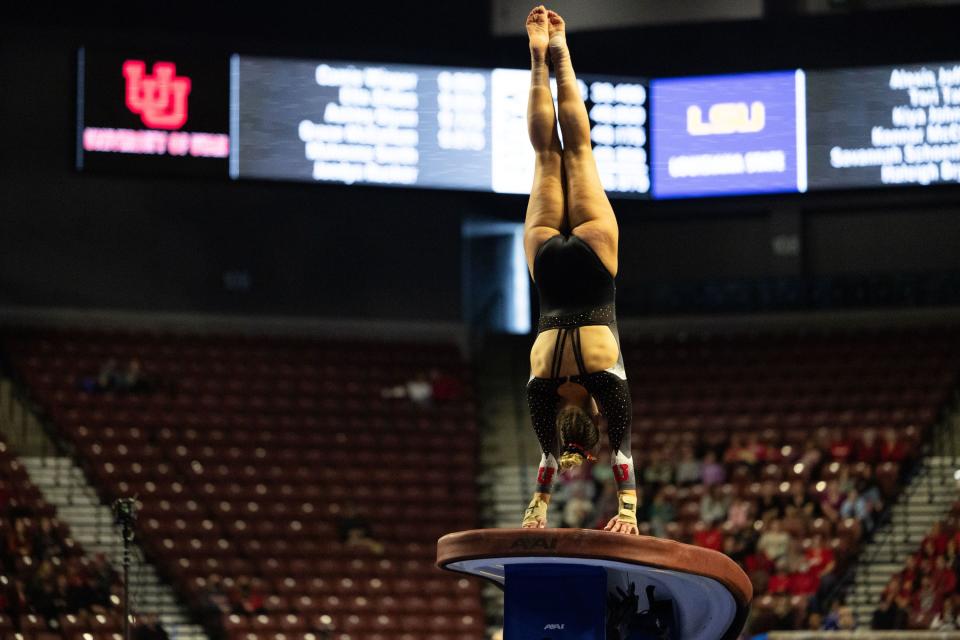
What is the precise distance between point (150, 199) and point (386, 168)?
10.9 feet

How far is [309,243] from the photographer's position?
52.0ft

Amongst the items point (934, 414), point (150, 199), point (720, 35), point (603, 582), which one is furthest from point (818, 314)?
point (603, 582)

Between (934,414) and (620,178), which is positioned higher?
(620,178)

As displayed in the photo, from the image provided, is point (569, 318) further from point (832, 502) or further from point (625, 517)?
point (832, 502)

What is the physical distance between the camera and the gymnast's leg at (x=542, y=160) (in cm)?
555

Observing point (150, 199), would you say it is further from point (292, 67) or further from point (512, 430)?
point (512, 430)

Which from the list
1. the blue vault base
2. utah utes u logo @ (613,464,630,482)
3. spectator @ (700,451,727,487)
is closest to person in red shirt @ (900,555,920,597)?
spectator @ (700,451,727,487)

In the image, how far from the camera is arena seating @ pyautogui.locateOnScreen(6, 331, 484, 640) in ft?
39.5

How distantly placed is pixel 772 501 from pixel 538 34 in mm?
7463

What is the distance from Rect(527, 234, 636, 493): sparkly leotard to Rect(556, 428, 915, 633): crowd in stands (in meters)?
5.68

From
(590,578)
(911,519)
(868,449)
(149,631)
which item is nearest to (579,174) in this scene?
(590,578)

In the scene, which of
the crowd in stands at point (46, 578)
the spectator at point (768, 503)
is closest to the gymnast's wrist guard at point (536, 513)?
the crowd in stands at point (46, 578)

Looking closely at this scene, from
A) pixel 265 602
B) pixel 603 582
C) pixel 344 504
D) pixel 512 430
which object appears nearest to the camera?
pixel 603 582

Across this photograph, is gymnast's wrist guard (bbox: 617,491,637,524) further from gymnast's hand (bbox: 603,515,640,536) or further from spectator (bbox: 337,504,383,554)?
spectator (bbox: 337,504,383,554)
